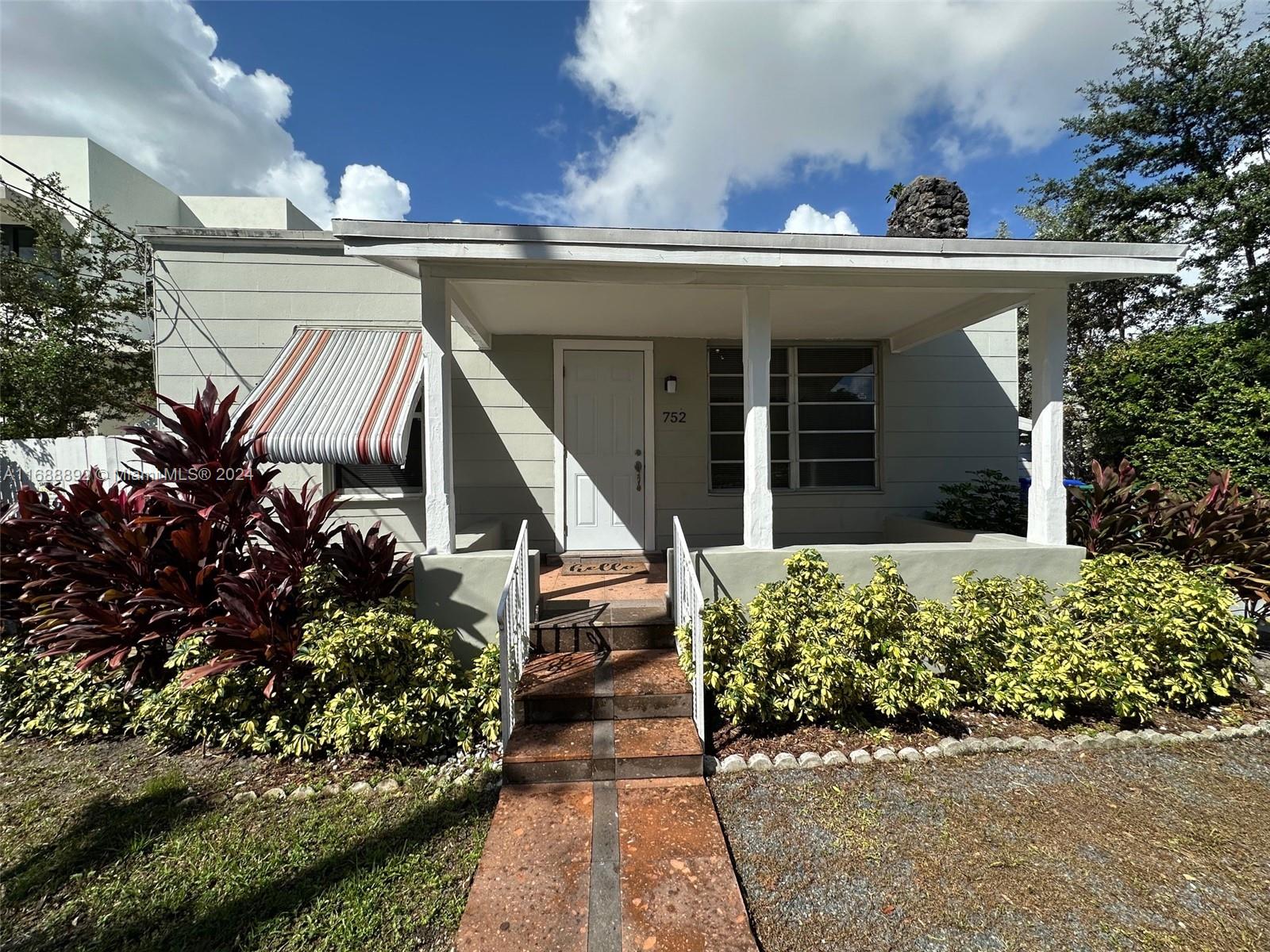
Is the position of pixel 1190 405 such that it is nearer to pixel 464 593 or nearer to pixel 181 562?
pixel 464 593

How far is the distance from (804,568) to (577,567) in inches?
99.9

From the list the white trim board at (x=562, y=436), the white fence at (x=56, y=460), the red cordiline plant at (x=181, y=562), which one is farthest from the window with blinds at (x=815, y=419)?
the white fence at (x=56, y=460)

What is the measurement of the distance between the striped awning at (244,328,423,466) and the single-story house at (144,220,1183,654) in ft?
0.08

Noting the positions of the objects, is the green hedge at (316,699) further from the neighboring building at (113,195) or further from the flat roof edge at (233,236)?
the neighboring building at (113,195)

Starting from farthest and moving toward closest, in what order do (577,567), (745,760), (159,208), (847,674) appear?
1. (159,208)
2. (577,567)
3. (847,674)
4. (745,760)

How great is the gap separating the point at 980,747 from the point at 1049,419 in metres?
2.72

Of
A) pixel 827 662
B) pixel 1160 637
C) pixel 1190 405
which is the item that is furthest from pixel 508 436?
pixel 1190 405

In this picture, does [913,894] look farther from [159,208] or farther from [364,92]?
[159,208]

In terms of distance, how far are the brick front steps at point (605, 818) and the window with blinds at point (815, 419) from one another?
3163 mm

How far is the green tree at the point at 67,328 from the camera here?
692 centimetres

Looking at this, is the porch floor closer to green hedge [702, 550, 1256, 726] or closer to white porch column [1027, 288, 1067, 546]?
green hedge [702, 550, 1256, 726]

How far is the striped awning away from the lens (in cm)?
435

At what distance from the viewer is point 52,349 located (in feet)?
22.9

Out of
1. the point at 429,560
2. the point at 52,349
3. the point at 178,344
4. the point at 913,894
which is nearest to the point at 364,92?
the point at 178,344
